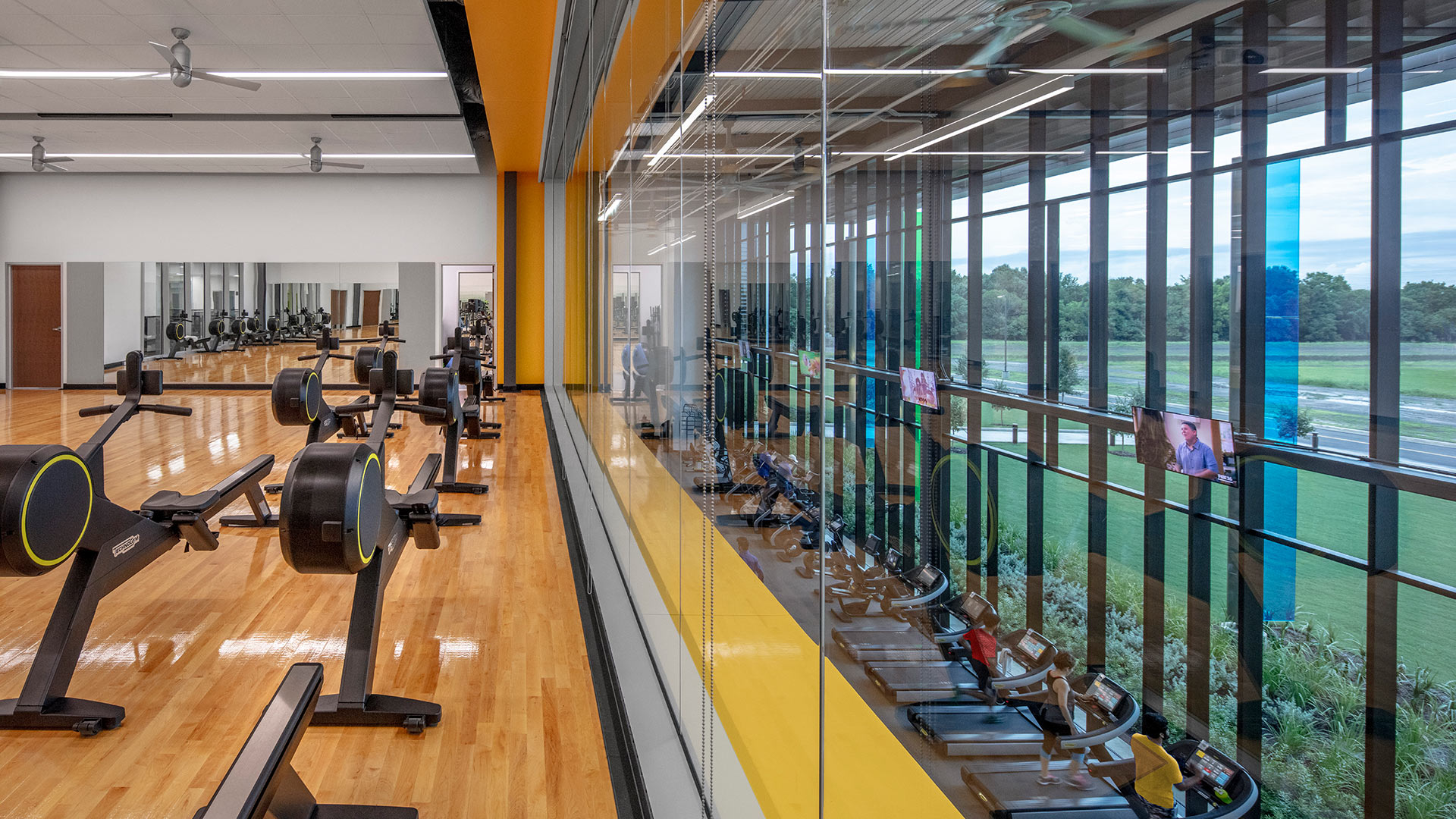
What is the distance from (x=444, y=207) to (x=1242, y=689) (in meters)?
15.4

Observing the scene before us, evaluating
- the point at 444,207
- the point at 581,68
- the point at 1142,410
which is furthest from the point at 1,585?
the point at 444,207

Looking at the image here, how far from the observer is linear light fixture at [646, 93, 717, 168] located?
2.20m

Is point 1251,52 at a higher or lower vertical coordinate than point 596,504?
higher

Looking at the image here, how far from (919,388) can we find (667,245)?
7.46ft

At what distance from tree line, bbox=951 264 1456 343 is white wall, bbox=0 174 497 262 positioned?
587 inches

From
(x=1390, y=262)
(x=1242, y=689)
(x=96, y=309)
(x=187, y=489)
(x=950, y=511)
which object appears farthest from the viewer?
(x=96, y=309)

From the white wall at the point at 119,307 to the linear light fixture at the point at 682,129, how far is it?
14349 mm

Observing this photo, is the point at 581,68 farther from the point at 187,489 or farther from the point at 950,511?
the point at 950,511

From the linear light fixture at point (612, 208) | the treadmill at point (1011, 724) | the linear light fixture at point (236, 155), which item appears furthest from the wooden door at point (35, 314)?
the treadmill at point (1011, 724)

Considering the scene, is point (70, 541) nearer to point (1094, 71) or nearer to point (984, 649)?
point (984, 649)

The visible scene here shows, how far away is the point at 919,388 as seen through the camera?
925mm

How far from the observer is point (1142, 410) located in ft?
1.61

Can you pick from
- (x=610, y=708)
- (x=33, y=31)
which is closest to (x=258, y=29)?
(x=33, y=31)

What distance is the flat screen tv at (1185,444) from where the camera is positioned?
17.2 inches
